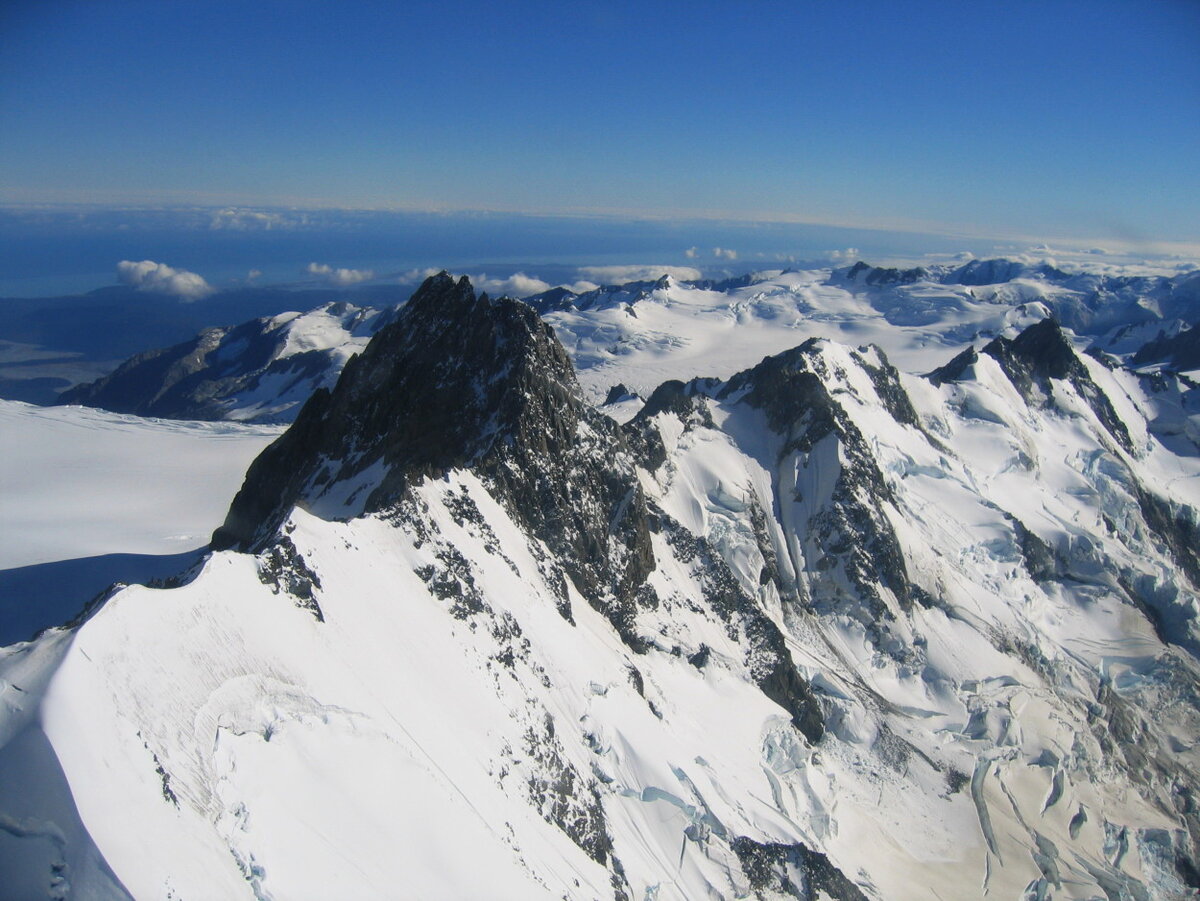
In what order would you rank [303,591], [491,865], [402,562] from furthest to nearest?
1. [402,562]
2. [303,591]
3. [491,865]

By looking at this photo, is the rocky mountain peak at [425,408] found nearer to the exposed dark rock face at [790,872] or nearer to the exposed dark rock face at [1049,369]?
the exposed dark rock face at [790,872]

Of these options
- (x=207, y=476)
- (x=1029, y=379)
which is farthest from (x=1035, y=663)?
(x=207, y=476)

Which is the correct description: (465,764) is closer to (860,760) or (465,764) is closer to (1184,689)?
(860,760)

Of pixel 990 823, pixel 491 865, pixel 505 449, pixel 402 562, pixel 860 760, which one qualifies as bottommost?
pixel 990 823

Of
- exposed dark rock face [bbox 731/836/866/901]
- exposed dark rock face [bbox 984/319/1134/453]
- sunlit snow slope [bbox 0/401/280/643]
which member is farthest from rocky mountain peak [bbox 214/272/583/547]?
exposed dark rock face [bbox 984/319/1134/453]

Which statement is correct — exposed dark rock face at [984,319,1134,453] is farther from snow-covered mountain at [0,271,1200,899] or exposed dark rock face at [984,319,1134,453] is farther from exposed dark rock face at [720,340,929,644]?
exposed dark rock face at [720,340,929,644]

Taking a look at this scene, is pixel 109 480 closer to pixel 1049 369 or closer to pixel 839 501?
pixel 839 501
